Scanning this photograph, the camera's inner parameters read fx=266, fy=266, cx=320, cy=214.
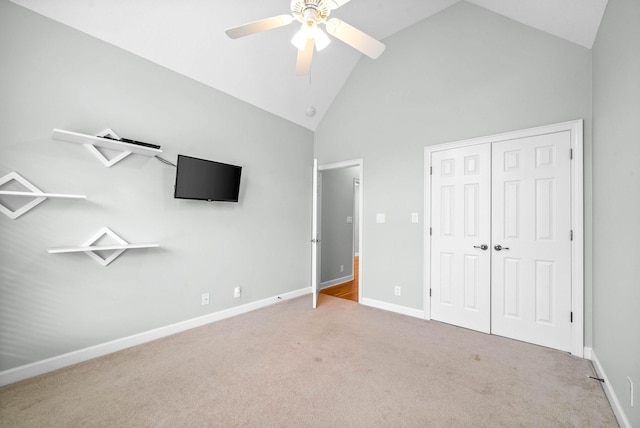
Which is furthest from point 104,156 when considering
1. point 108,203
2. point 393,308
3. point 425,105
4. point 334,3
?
point 393,308

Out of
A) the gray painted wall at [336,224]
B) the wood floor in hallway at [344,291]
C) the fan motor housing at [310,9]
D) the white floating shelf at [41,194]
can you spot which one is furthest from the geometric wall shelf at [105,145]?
the wood floor in hallway at [344,291]

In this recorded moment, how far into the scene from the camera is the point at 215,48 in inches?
112

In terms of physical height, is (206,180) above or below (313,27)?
below

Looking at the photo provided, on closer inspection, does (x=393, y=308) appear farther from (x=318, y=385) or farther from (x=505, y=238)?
(x=318, y=385)

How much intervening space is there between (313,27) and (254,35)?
1468 millimetres

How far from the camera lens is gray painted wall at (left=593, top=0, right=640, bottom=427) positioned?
1481mm

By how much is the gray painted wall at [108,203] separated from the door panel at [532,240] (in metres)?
2.87

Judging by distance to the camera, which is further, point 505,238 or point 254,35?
point 254,35

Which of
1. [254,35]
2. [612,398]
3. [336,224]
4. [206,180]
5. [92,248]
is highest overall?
[254,35]

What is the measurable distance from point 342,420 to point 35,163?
2.90 m

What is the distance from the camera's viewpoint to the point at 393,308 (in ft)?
11.6

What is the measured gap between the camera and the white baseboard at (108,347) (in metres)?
1.99

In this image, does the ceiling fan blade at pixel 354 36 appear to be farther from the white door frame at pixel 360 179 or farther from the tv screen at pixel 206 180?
the white door frame at pixel 360 179

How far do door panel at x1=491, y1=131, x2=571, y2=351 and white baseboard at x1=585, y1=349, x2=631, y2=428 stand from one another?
362 mm
